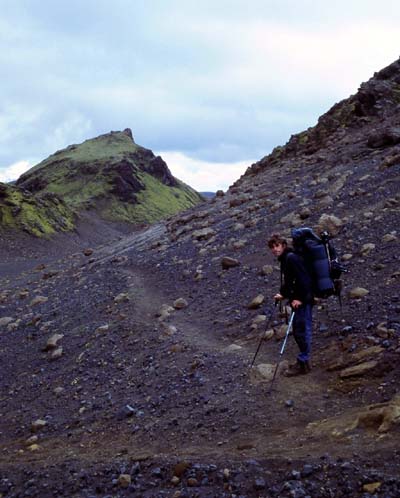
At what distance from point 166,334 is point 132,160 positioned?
75965 mm

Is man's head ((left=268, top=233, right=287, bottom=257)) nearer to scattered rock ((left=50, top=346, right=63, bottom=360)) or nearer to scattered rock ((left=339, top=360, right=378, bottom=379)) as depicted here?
scattered rock ((left=339, top=360, right=378, bottom=379))

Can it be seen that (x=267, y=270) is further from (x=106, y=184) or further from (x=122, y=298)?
(x=106, y=184)

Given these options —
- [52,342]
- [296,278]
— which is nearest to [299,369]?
[296,278]

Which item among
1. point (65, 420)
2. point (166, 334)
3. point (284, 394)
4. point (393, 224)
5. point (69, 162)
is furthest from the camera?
point (69, 162)

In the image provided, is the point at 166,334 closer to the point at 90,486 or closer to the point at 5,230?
the point at 90,486

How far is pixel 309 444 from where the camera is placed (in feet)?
19.6

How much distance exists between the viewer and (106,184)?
75250 millimetres

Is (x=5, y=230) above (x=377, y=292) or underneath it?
above

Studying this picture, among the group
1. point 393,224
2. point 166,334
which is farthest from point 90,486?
point 393,224

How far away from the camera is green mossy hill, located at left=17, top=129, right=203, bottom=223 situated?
72.2 m

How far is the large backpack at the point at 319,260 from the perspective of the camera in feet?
26.2

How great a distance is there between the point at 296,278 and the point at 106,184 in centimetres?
6960

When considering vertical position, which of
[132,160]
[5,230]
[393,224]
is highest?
[132,160]

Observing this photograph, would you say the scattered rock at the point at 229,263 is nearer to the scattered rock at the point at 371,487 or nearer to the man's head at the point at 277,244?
the man's head at the point at 277,244
